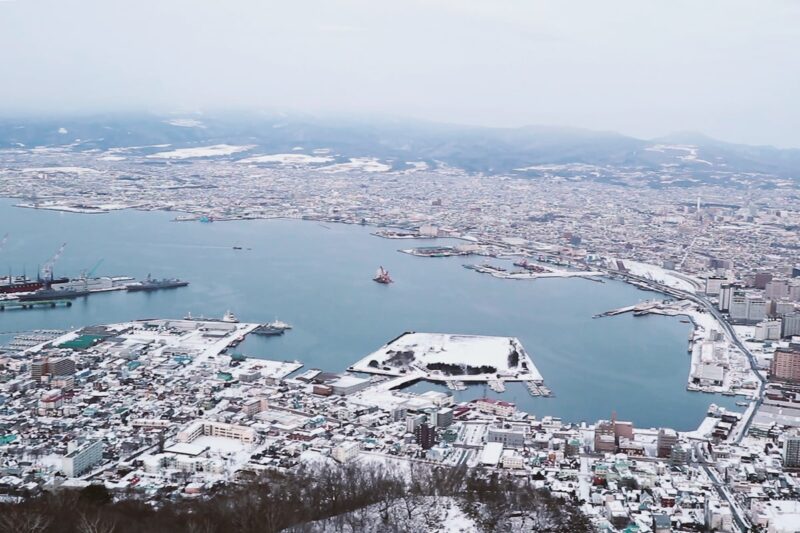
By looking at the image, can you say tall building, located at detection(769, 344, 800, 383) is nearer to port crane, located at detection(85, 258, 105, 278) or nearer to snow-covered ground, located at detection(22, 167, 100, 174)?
port crane, located at detection(85, 258, 105, 278)

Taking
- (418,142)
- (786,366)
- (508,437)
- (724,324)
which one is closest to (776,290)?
(724,324)

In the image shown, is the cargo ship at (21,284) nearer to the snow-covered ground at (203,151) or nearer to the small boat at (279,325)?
the small boat at (279,325)

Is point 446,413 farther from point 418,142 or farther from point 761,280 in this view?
point 418,142

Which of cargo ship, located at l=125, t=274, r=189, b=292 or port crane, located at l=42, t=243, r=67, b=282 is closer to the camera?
cargo ship, located at l=125, t=274, r=189, b=292

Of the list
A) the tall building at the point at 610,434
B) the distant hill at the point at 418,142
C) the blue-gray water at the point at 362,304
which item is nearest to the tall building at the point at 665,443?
the tall building at the point at 610,434

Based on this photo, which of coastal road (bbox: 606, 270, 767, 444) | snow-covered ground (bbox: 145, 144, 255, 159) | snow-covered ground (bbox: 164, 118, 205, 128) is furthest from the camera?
snow-covered ground (bbox: 164, 118, 205, 128)

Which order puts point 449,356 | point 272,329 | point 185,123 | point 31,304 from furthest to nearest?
point 185,123 < point 31,304 < point 272,329 < point 449,356

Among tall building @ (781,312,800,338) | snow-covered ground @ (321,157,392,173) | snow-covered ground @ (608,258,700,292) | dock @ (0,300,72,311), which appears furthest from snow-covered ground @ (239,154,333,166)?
tall building @ (781,312,800,338)
